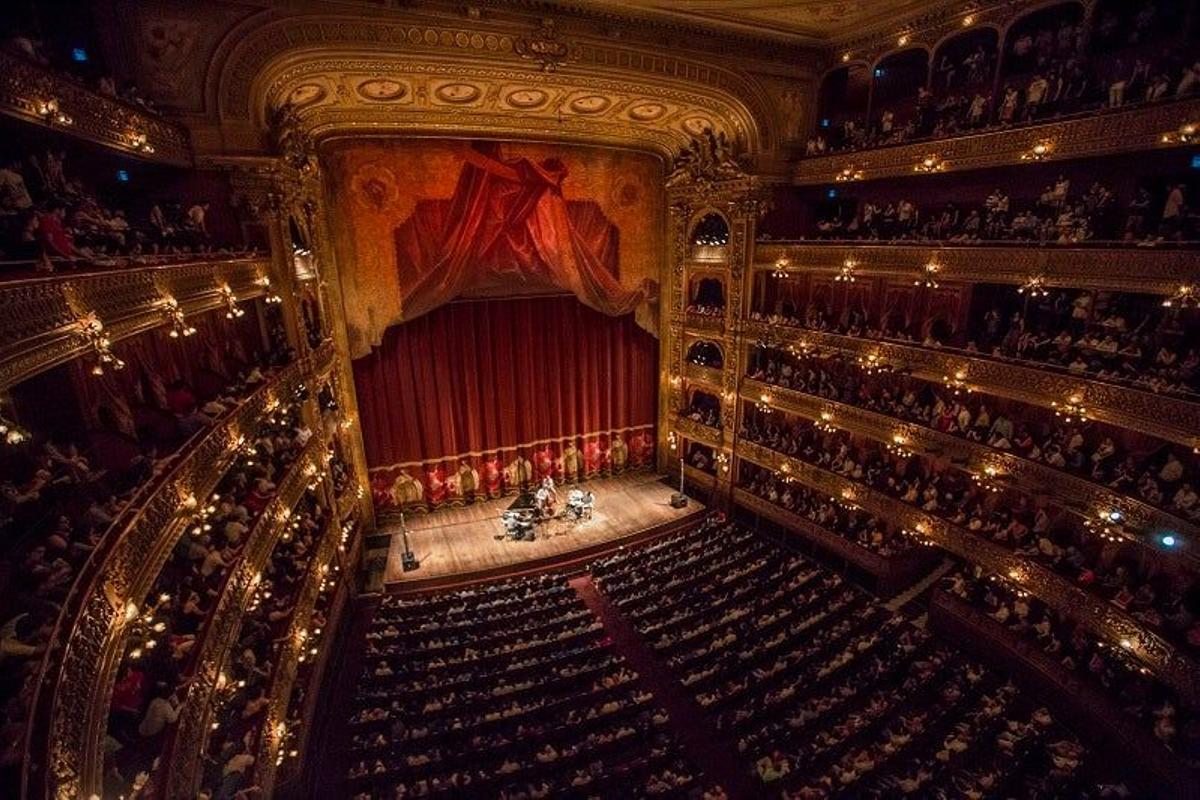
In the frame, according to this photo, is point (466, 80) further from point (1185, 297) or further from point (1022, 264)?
point (1185, 297)

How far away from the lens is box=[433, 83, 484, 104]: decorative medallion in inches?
522

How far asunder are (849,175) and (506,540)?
1304 cm

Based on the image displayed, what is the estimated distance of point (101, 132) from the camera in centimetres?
733

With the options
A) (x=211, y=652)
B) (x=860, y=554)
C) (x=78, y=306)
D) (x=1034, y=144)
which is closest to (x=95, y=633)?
(x=211, y=652)

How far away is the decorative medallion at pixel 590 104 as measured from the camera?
14411 millimetres

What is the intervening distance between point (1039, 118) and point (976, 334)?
14.3ft

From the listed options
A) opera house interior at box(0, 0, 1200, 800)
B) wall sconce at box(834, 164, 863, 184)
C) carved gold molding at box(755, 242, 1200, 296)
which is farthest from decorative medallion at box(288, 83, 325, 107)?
wall sconce at box(834, 164, 863, 184)

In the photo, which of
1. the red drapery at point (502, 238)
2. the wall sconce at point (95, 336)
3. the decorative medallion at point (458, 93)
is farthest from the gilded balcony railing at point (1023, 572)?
the wall sconce at point (95, 336)

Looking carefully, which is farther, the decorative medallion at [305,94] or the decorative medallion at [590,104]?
the decorative medallion at [590,104]

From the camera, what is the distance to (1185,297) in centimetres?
902

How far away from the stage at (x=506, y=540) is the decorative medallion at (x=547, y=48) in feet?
38.5

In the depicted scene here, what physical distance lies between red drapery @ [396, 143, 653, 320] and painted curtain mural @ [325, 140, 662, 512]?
4 centimetres

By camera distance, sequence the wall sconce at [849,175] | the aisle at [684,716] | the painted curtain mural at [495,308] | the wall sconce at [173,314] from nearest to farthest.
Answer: the wall sconce at [173,314] → the aisle at [684,716] → the wall sconce at [849,175] → the painted curtain mural at [495,308]

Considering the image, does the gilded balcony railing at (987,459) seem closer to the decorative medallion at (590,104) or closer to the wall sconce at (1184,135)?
the wall sconce at (1184,135)
